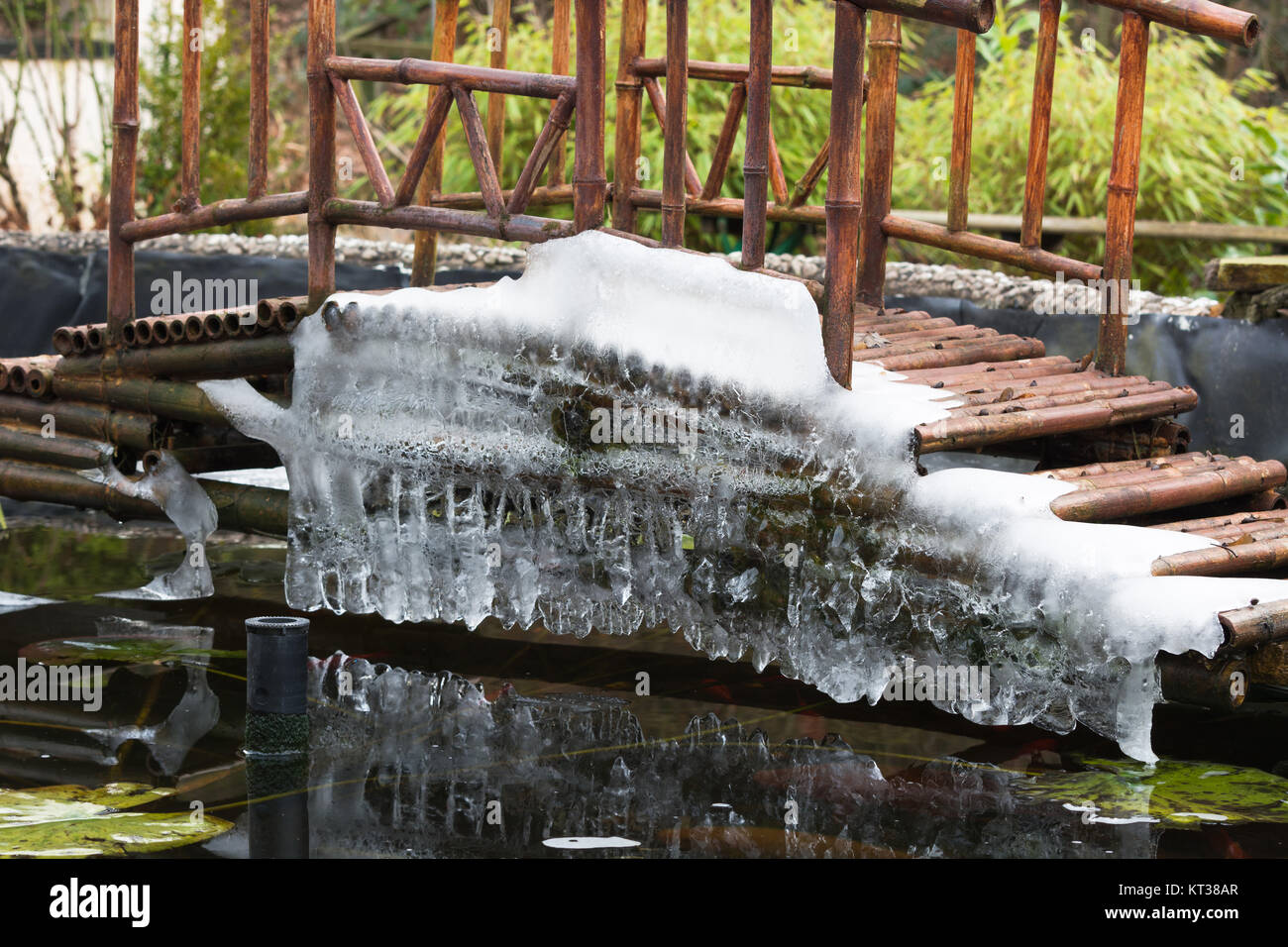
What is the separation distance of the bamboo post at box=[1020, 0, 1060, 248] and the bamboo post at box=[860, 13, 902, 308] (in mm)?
607

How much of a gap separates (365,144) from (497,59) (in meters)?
1.38

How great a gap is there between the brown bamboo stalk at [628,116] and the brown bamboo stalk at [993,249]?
1.08 metres

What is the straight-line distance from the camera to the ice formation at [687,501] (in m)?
4.18

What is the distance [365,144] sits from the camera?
17.7 feet

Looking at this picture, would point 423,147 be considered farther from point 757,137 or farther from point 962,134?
point 962,134

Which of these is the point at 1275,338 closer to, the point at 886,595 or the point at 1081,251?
the point at 886,595

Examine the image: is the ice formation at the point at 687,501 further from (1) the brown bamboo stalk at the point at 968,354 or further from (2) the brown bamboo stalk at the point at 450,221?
(1) the brown bamboo stalk at the point at 968,354

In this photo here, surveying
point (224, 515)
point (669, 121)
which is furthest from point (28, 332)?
point (669, 121)

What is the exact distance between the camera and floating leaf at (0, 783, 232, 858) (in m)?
3.60

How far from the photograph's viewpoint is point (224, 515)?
6.04 meters

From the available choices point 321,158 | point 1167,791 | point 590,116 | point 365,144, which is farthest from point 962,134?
point 1167,791

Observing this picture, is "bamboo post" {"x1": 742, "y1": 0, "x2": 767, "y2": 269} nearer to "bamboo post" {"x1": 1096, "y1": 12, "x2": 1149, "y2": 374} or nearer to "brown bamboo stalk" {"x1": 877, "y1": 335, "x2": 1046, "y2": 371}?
"brown bamboo stalk" {"x1": 877, "y1": 335, "x2": 1046, "y2": 371}

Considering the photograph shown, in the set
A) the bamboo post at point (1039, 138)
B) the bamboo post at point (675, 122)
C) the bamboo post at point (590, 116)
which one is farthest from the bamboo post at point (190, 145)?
the bamboo post at point (1039, 138)
